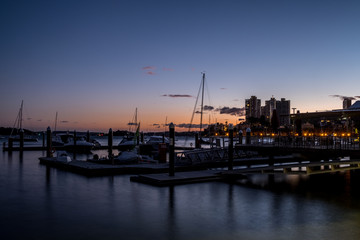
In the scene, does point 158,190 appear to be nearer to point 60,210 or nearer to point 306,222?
point 60,210

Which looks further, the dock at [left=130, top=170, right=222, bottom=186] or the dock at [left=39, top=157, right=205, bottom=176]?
the dock at [left=39, top=157, right=205, bottom=176]

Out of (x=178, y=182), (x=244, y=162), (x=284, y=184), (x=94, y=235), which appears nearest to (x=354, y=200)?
(x=284, y=184)

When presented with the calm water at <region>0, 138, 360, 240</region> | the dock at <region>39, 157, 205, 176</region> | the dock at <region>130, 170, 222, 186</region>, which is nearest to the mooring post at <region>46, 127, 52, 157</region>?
the dock at <region>39, 157, 205, 176</region>

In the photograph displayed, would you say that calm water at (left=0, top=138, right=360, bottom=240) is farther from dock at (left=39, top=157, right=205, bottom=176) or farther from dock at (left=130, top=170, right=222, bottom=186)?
dock at (left=39, top=157, right=205, bottom=176)

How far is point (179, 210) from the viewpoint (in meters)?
13.5

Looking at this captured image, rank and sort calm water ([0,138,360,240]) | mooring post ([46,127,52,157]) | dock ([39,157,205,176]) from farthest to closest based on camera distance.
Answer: mooring post ([46,127,52,157]), dock ([39,157,205,176]), calm water ([0,138,360,240])

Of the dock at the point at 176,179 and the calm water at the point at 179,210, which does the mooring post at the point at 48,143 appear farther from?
the dock at the point at 176,179

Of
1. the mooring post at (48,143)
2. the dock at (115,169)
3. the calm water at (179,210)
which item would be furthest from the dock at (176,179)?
the mooring post at (48,143)

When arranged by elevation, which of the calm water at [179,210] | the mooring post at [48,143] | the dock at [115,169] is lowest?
the calm water at [179,210]

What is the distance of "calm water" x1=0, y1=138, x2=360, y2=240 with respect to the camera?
34.0 ft

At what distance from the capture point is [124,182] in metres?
20.9

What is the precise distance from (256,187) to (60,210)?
10.8m

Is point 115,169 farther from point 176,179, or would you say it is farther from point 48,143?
point 48,143

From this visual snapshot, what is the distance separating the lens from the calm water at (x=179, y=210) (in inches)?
408
